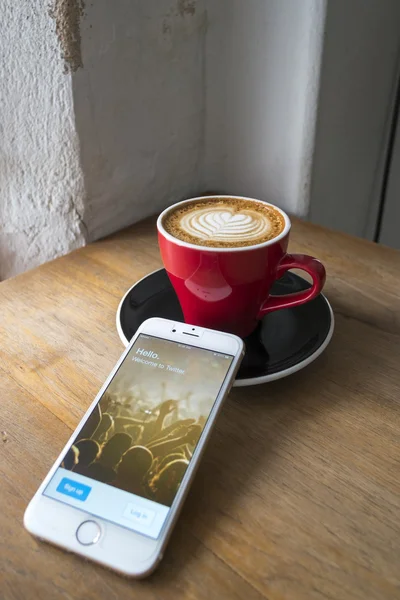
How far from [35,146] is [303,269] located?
403mm

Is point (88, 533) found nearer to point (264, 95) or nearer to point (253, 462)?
point (253, 462)

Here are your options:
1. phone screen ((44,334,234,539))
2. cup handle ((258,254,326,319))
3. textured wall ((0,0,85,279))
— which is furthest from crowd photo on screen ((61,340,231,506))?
textured wall ((0,0,85,279))

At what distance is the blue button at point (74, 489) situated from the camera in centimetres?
32

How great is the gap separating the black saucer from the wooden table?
0.08 feet

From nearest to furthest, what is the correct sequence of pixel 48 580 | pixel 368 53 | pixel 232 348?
pixel 48 580
pixel 232 348
pixel 368 53

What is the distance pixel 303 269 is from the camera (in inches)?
17.8

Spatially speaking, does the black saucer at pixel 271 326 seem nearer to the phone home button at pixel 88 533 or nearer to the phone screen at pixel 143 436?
the phone screen at pixel 143 436

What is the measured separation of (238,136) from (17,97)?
32 cm

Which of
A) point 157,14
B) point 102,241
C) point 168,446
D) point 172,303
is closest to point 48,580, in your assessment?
point 168,446

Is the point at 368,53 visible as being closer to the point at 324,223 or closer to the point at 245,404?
the point at 324,223

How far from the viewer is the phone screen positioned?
32cm

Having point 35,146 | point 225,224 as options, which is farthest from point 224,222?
point 35,146

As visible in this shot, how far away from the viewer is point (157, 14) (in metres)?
0.62

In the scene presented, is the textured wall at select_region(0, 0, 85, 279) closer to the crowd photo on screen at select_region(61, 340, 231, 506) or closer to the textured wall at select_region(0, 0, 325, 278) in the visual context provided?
the textured wall at select_region(0, 0, 325, 278)
